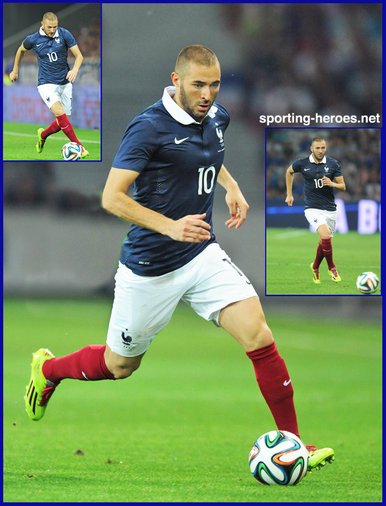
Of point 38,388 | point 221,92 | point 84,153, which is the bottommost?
point 38,388

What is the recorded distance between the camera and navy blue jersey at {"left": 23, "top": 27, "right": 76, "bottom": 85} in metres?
6.73

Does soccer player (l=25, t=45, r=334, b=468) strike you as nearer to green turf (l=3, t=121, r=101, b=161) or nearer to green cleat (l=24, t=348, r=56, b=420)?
green cleat (l=24, t=348, r=56, b=420)

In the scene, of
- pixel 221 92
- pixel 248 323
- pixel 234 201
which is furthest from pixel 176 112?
pixel 221 92

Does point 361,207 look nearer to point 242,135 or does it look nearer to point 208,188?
point 242,135

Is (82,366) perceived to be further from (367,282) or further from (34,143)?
(367,282)

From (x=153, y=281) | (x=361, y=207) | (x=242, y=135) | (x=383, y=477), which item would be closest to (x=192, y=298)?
(x=153, y=281)

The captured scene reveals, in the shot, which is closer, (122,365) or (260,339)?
(260,339)

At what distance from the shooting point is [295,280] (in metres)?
7.62

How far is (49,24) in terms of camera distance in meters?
6.69

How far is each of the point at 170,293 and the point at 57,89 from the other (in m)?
2.34

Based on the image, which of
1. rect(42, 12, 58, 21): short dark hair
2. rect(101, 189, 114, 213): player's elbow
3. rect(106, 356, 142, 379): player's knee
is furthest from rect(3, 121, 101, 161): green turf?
rect(101, 189, 114, 213): player's elbow

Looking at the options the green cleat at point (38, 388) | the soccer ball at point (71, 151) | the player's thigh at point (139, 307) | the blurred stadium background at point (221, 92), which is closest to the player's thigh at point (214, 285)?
the player's thigh at point (139, 307)

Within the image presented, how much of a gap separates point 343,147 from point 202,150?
8560 mm

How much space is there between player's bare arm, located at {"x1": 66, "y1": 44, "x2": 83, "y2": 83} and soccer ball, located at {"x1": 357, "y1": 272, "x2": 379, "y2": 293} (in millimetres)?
2934
